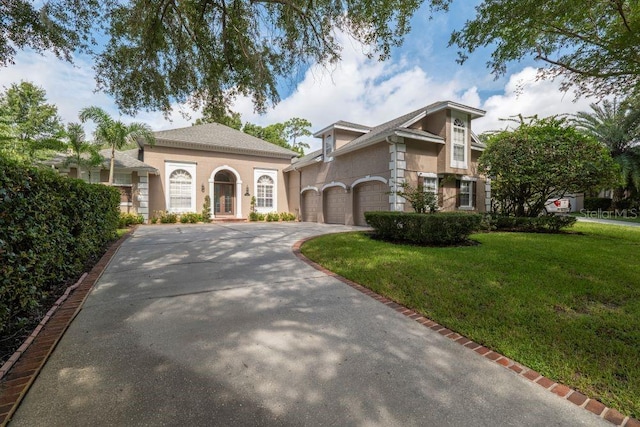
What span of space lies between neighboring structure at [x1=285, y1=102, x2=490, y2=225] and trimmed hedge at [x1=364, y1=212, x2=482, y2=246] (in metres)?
3.64

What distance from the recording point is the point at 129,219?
46.0ft

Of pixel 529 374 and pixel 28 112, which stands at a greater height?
pixel 28 112

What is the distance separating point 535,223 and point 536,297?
316 inches

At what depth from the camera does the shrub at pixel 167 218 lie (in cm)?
1549

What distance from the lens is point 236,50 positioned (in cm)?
680

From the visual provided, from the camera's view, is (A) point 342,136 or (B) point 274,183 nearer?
(A) point 342,136

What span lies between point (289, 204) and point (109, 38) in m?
14.2

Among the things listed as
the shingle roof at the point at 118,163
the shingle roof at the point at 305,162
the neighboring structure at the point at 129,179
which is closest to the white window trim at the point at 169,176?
the neighboring structure at the point at 129,179

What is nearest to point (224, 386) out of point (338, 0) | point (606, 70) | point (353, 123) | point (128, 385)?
point (128, 385)

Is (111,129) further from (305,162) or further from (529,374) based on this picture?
(529,374)

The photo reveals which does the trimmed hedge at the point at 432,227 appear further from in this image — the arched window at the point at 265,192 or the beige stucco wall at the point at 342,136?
the arched window at the point at 265,192

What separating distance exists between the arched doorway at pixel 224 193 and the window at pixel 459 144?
13.2m

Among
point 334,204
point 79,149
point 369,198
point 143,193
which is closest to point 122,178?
point 143,193

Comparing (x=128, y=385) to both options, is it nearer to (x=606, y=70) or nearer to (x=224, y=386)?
(x=224, y=386)
